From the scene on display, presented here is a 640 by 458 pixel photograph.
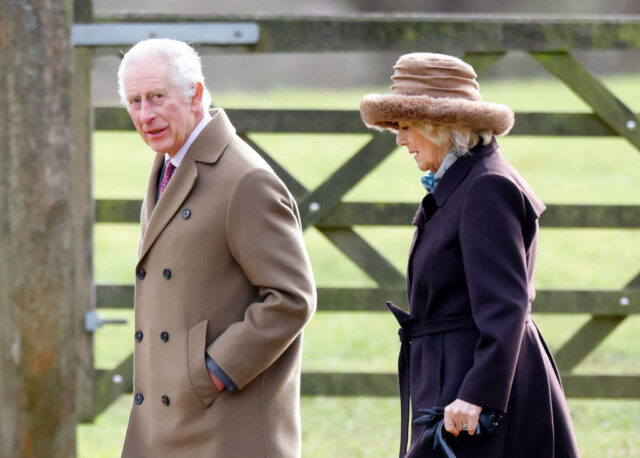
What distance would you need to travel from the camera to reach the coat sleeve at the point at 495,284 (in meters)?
2.74

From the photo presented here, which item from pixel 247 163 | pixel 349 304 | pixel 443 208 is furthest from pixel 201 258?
pixel 349 304

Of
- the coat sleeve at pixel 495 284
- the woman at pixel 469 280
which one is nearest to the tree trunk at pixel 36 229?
the woman at pixel 469 280

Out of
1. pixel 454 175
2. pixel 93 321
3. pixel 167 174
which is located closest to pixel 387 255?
pixel 93 321

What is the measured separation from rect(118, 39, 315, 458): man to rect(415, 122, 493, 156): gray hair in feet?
1.49

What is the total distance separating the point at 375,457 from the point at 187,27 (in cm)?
216

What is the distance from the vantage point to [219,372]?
3.00 metres

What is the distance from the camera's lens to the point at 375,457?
505cm

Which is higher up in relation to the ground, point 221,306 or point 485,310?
point 485,310

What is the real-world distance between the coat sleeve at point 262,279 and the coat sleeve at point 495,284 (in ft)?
1.73

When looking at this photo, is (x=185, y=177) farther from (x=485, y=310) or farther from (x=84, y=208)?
(x=84, y=208)

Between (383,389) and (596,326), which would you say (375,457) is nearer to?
(383,389)

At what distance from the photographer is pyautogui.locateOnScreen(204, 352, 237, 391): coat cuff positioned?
3.00 m

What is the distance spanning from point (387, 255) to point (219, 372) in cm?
661

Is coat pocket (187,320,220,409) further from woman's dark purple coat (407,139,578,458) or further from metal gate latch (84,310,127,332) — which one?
metal gate latch (84,310,127,332)
